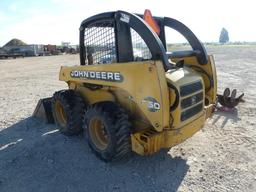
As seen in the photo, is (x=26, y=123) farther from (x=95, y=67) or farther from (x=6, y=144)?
(x=95, y=67)

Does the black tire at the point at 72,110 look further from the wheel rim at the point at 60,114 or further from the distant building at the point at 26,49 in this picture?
the distant building at the point at 26,49

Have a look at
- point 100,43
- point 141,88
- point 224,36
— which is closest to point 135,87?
point 141,88

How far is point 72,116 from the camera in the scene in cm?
523

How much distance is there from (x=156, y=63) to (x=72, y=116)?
2.36m

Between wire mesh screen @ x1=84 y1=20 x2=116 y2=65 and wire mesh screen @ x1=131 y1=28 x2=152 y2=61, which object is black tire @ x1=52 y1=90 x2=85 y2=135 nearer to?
wire mesh screen @ x1=84 y1=20 x2=116 y2=65

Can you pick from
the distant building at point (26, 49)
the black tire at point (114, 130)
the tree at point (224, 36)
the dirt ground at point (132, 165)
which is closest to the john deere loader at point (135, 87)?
the black tire at point (114, 130)

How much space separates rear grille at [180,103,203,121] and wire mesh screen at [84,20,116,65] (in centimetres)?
136

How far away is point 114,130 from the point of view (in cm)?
397

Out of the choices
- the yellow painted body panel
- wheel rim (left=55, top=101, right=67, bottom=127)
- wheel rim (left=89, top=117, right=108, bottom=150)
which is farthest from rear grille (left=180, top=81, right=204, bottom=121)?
wheel rim (left=55, top=101, right=67, bottom=127)

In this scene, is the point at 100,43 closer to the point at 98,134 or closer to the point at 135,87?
the point at 135,87

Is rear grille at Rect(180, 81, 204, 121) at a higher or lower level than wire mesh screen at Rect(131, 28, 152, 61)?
lower

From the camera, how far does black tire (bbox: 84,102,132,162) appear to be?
3.95 metres

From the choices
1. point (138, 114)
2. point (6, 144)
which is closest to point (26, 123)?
point (6, 144)

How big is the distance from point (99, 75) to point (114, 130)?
975 millimetres
